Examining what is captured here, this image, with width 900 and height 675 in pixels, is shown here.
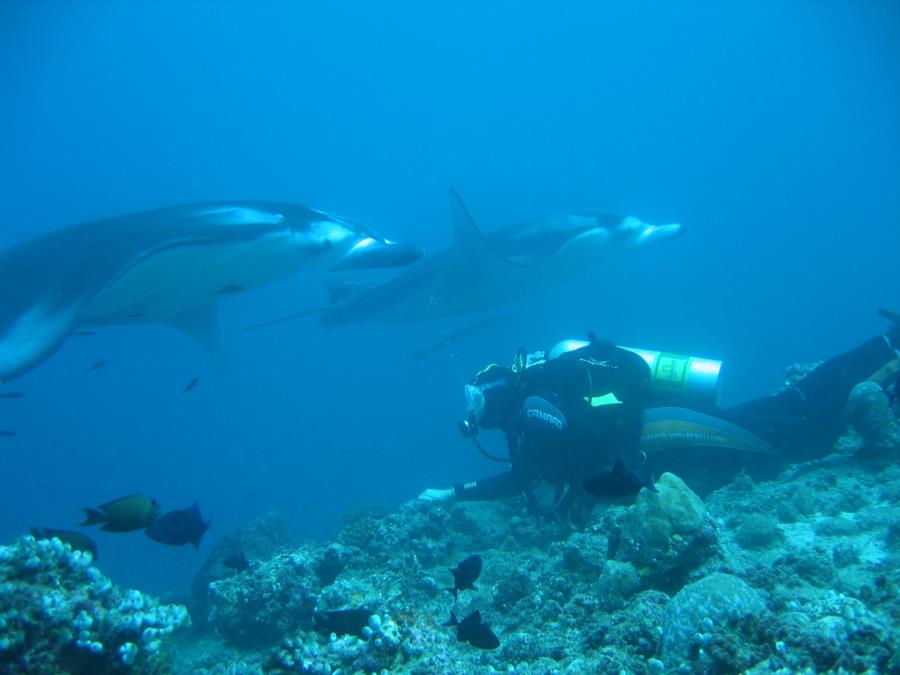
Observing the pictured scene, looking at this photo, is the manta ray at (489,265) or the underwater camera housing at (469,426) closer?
the underwater camera housing at (469,426)

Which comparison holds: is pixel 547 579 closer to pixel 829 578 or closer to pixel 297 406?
pixel 829 578

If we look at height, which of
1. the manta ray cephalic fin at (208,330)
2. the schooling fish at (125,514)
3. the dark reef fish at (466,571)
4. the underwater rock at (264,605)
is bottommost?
the underwater rock at (264,605)

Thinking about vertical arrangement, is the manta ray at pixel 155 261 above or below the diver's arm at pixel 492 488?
above

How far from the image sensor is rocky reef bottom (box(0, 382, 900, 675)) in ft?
9.11

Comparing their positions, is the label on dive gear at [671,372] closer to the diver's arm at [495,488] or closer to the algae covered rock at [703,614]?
the diver's arm at [495,488]

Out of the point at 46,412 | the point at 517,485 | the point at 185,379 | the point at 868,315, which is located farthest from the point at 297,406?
the point at 868,315

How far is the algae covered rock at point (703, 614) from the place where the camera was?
2.86 meters

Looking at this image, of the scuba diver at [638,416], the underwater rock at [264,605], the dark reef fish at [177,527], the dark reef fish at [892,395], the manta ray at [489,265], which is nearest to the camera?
the dark reef fish at [177,527]

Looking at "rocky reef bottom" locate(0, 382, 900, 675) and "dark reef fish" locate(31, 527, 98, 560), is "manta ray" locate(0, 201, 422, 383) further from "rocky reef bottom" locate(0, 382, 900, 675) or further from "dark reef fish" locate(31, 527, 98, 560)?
"rocky reef bottom" locate(0, 382, 900, 675)

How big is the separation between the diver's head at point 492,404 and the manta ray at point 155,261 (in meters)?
1.99

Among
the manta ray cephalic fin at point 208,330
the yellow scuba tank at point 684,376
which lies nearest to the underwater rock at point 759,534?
the yellow scuba tank at point 684,376

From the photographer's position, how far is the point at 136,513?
4352mm

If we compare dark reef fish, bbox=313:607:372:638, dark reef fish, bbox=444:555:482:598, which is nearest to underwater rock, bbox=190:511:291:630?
dark reef fish, bbox=313:607:372:638

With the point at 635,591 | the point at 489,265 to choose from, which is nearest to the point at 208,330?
the point at 489,265
